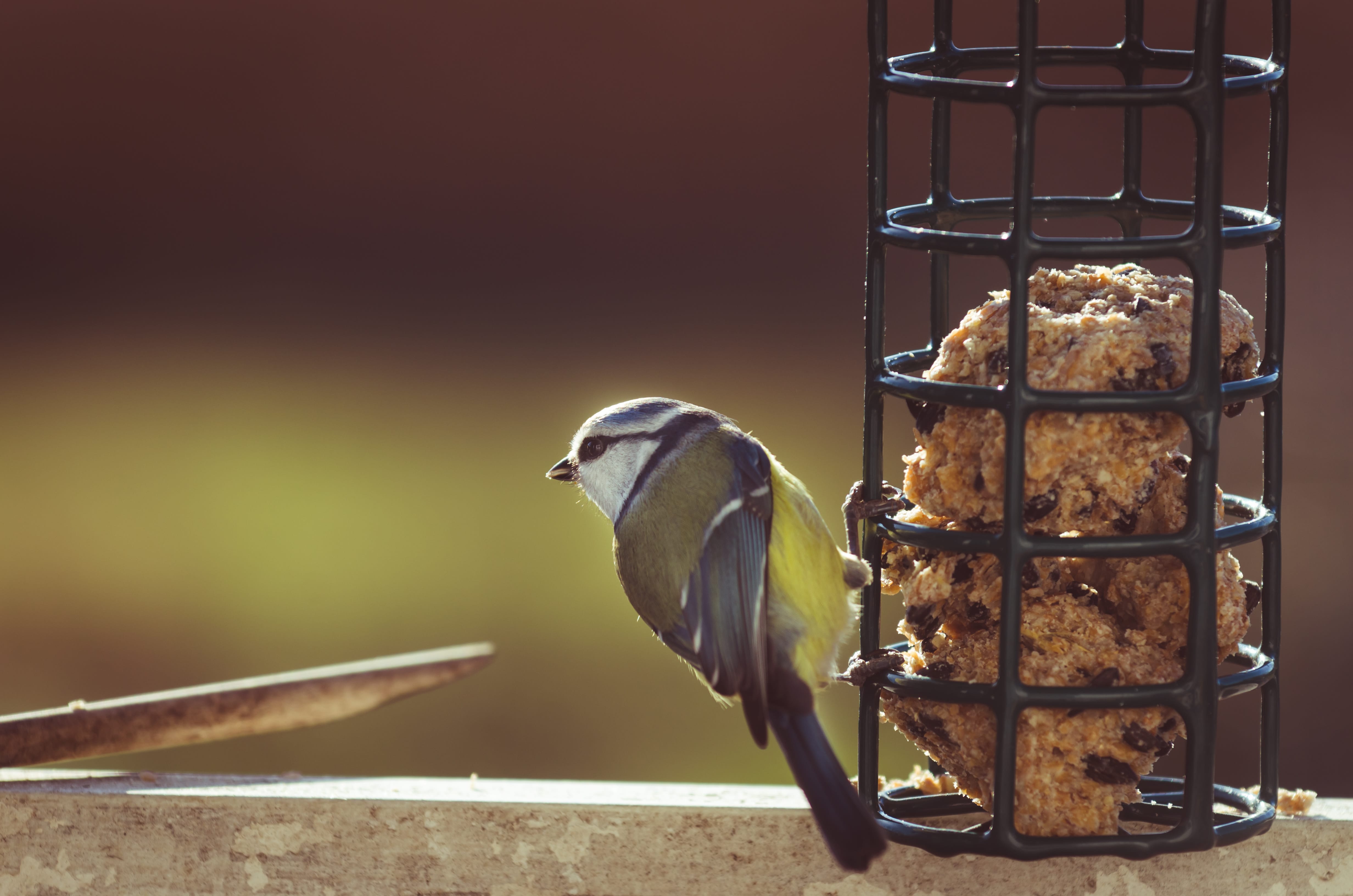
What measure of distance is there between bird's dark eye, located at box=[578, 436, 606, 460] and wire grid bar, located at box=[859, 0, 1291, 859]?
52 cm

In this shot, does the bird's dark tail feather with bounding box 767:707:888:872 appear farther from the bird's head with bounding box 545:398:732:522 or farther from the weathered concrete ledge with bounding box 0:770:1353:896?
the bird's head with bounding box 545:398:732:522

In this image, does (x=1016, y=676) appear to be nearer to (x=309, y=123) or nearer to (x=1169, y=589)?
(x=1169, y=589)

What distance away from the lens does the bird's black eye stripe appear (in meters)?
2.56

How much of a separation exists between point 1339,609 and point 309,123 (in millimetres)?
4852

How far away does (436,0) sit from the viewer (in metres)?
7.13

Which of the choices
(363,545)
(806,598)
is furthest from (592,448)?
(363,545)

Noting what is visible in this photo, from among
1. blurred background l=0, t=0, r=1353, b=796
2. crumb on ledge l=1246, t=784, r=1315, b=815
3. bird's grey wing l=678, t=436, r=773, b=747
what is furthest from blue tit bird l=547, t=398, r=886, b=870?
blurred background l=0, t=0, r=1353, b=796

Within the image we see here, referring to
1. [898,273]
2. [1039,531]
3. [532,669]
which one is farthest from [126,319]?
[1039,531]

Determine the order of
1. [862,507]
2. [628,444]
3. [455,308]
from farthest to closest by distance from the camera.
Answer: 1. [455,308]
2. [628,444]
3. [862,507]

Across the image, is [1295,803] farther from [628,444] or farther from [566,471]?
[566,471]

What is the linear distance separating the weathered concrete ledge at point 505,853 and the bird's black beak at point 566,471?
0.64m

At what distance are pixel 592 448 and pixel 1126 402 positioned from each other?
1005mm

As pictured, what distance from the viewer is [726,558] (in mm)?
2355

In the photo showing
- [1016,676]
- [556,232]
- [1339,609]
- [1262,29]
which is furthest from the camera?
[556,232]
